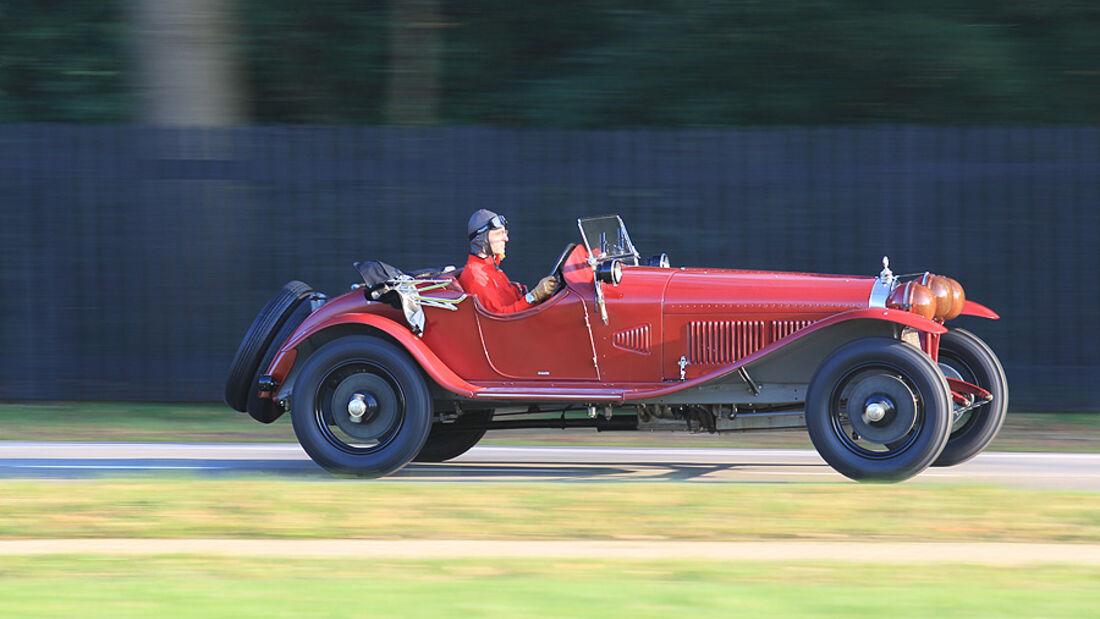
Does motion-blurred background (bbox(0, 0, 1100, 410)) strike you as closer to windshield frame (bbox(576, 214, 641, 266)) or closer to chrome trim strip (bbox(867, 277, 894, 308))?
windshield frame (bbox(576, 214, 641, 266))

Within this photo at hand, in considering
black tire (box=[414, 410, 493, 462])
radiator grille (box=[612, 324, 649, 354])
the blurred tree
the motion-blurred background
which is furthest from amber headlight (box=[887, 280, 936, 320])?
the blurred tree

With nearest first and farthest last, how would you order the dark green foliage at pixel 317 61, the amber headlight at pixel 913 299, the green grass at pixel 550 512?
the green grass at pixel 550 512
the amber headlight at pixel 913 299
the dark green foliage at pixel 317 61

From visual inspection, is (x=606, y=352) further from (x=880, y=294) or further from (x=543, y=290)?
(x=880, y=294)

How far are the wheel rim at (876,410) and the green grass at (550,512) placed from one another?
0.88 feet

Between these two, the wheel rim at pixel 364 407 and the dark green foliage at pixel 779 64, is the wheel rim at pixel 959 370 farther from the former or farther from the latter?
the dark green foliage at pixel 779 64

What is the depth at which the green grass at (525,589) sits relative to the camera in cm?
530

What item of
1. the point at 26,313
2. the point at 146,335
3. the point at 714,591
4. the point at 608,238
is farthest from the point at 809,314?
the point at 26,313

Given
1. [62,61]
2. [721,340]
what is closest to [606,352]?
[721,340]

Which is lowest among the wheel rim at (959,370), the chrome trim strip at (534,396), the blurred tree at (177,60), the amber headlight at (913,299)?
the chrome trim strip at (534,396)

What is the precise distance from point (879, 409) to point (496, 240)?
248cm

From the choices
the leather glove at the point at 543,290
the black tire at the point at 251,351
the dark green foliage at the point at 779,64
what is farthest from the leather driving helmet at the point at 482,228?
the dark green foliage at the point at 779,64

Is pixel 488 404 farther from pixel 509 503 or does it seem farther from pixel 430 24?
pixel 430 24

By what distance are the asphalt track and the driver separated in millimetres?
1049

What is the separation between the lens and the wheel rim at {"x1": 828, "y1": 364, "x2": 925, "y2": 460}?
8.06 metres
